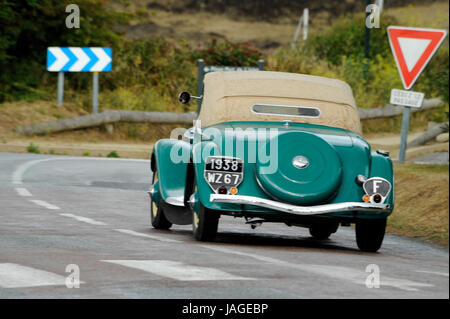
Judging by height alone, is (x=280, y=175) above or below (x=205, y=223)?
above

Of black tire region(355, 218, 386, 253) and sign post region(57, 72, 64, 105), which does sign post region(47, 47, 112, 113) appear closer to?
sign post region(57, 72, 64, 105)

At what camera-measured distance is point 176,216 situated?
11.8 meters

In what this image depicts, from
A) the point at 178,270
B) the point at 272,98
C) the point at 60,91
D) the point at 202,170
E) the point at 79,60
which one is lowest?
the point at 60,91

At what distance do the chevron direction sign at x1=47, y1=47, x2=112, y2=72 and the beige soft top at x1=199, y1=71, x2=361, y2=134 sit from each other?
20.2 meters

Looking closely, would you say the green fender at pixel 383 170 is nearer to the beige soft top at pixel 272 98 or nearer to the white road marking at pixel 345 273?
the beige soft top at pixel 272 98

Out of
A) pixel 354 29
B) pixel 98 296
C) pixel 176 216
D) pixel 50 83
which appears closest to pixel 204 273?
pixel 98 296

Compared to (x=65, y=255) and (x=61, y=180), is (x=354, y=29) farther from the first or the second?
(x=65, y=255)

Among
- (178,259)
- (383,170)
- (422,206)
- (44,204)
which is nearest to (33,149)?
(44,204)

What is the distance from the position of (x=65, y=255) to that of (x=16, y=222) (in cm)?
316

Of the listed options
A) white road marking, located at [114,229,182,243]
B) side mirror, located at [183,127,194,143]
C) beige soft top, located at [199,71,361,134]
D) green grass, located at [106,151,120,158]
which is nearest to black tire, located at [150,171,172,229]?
white road marking, located at [114,229,182,243]

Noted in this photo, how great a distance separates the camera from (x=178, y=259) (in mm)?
9039

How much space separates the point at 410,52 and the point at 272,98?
445 centimetres

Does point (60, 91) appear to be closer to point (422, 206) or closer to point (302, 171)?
point (422, 206)

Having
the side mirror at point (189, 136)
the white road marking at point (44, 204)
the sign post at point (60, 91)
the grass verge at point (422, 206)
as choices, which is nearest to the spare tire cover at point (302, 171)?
the side mirror at point (189, 136)
